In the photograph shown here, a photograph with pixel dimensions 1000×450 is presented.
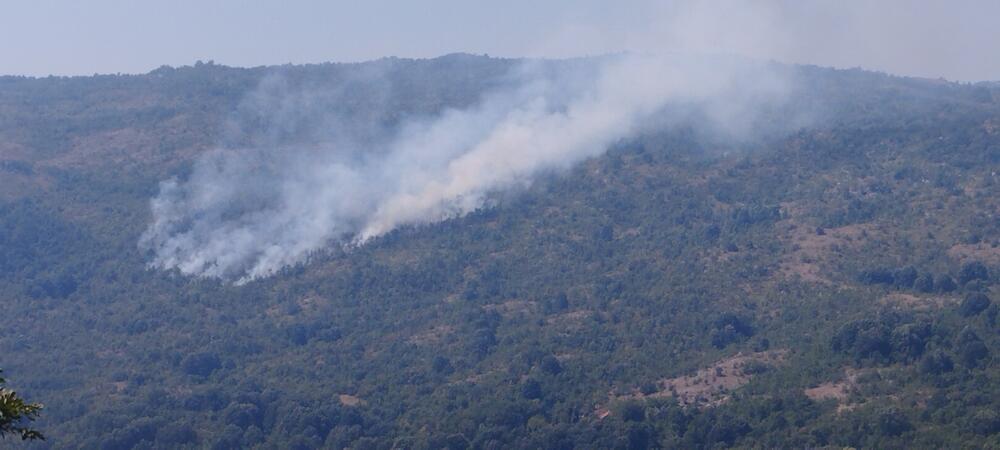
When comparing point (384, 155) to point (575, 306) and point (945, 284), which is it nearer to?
point (575, 306)

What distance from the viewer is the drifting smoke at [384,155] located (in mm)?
126438

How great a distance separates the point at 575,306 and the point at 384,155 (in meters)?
41.2

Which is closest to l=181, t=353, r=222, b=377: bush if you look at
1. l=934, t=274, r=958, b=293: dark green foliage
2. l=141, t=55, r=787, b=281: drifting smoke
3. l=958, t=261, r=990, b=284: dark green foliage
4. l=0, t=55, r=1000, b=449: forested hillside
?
l=0, t=55, r=1000, b=449: forested hillside

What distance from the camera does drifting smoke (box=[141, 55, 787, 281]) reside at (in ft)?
415

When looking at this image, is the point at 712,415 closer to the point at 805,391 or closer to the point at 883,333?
the point at 805,391

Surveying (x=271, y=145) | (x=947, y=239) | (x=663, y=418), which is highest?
(x=271, y=145)

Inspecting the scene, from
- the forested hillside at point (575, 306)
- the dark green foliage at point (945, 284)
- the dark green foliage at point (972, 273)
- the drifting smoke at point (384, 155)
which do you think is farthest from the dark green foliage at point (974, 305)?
the drifting smoke at point (384, 155)

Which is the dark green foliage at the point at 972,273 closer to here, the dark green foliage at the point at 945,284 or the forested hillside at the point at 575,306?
the forested hillside at the point at 575,306

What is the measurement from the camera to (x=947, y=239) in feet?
349

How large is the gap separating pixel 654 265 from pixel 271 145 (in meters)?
51.9

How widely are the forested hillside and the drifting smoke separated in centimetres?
288

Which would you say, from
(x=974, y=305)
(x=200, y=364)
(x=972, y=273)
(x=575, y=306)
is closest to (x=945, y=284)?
(x=972, y=273)

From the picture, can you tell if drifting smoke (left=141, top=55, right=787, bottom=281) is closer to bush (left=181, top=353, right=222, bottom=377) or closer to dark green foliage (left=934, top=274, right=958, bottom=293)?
bush (left=181, top=353, right=222, bottom=377)

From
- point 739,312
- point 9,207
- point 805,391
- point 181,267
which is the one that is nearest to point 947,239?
point 739,312
